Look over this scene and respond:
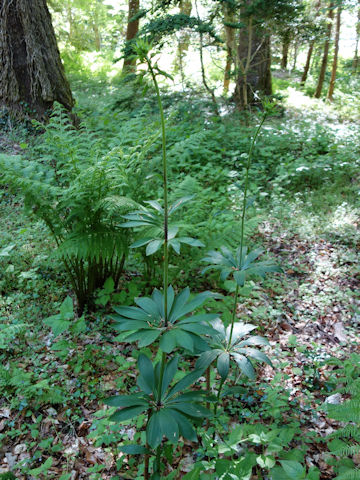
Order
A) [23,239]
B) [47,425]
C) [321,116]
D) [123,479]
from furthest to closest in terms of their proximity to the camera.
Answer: [321,116], [23,239], [47,425], [123,479]

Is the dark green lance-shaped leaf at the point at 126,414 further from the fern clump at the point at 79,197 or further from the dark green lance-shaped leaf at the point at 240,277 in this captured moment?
the fern clump at the point at 79,197

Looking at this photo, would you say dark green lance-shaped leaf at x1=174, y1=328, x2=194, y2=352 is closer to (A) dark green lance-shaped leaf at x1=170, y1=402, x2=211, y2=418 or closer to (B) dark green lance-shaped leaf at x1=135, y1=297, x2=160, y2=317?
(B) dark green lance-shaped leaf at x1=135, y1=297, x2=160, y2=317

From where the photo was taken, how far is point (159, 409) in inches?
54.7

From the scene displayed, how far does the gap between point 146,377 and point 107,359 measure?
109 cm

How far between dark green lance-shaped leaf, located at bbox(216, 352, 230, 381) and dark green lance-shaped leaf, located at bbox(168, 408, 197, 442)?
9.8 inches

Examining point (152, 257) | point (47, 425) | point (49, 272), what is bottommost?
point (47, 425)

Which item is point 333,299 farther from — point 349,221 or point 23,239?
point 23,239

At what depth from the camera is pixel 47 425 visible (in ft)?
6.75

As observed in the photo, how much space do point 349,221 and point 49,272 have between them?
343 centimetres

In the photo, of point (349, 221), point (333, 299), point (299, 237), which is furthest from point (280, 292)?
point (349, 221)

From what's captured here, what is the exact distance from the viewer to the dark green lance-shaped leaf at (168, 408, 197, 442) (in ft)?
4.11

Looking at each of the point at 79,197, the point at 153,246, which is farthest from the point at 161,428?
the point at 79,197

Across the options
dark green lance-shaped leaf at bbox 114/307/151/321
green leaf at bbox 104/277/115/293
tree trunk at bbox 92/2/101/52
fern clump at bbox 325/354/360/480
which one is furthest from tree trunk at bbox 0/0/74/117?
tree trunk at bbox 92/2/101/52

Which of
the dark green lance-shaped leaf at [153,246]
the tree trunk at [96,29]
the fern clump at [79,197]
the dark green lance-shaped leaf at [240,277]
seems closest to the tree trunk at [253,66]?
the fern clump at [79,197]
